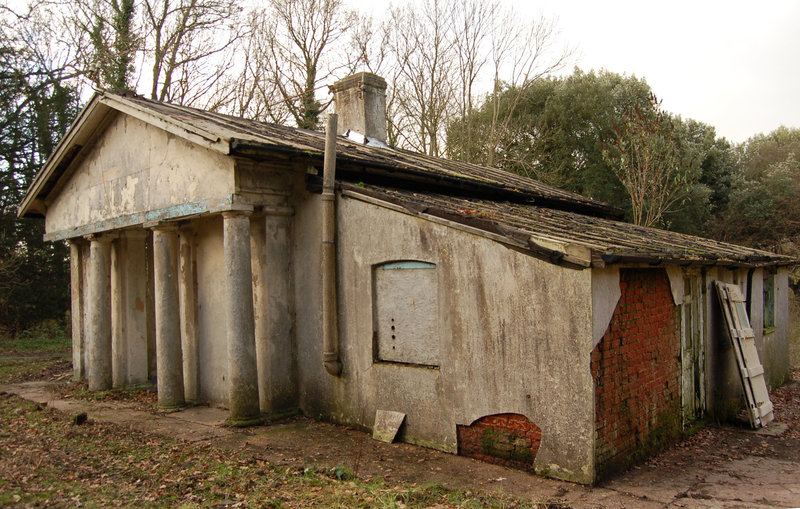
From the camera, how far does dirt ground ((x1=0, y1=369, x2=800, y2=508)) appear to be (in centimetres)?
561

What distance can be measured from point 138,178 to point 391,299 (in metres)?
5.18

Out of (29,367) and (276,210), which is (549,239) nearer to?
(276,210)

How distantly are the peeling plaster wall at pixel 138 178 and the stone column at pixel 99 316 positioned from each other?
1.96ft

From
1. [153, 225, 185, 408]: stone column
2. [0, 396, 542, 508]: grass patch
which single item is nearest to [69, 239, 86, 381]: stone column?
[153, 225, 185, 408]: stone column

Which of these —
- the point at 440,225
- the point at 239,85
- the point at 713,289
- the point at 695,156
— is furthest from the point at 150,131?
the point at 695,156

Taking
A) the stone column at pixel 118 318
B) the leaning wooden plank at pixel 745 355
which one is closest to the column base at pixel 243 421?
the stone column at pixel 118 318

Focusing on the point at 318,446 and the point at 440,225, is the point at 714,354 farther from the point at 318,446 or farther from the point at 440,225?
the point at 318,446

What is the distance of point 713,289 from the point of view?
364 inches

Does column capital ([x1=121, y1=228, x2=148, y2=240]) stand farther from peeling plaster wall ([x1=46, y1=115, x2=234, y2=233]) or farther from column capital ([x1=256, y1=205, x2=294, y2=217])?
column capital ([x1=256, y1=205, x2=294, y2=217])

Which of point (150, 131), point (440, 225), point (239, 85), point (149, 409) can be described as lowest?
point (149, 409)

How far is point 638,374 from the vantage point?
6.76 meters

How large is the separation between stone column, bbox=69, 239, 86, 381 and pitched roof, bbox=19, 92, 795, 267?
55.0 inches

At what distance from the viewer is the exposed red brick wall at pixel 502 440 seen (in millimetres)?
6180

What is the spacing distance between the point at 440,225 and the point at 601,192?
60.5 ft
